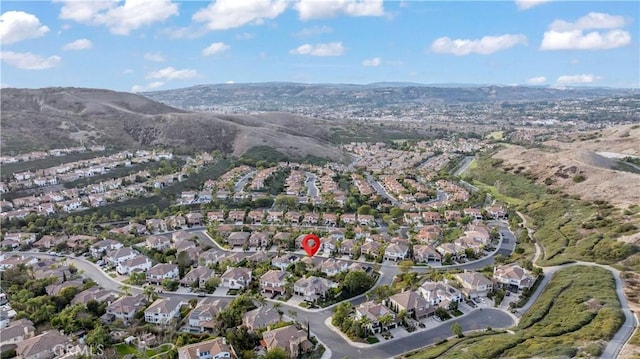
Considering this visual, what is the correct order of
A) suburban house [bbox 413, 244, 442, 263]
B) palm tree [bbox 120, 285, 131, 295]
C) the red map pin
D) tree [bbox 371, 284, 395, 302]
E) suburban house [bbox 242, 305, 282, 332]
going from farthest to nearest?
the red map pin < suburban house [bbox 413, 244, 442, 263] < palm tree [bbox 120, 285, 131, 295] < tree [bbox 371, 284, 395, 302] < suburban house [bbox 242, 305, 282, 332]

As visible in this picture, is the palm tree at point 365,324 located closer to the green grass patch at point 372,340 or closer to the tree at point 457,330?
the green grass patch at point 372,340

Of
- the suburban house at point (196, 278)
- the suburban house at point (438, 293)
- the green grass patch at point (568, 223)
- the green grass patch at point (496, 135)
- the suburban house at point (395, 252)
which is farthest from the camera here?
the green grass patch at point (496, 135)

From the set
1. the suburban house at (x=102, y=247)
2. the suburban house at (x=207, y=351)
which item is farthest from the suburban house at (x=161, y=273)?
the suburban house at (x=207, y=351)

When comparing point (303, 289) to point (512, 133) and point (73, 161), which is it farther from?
point (512, 133)

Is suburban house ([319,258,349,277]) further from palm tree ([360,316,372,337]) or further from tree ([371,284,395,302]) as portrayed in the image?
palm tree ([360,316,372,337])

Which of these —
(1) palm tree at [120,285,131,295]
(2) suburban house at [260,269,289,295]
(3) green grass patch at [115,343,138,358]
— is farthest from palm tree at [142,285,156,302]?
(2) suburban house at [260,269,289,295]

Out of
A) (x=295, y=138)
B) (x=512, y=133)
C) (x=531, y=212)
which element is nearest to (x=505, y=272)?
(x=531, y=212)

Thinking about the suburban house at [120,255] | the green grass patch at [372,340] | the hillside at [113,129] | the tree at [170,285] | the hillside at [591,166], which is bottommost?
the green grass patch at [372,340]
